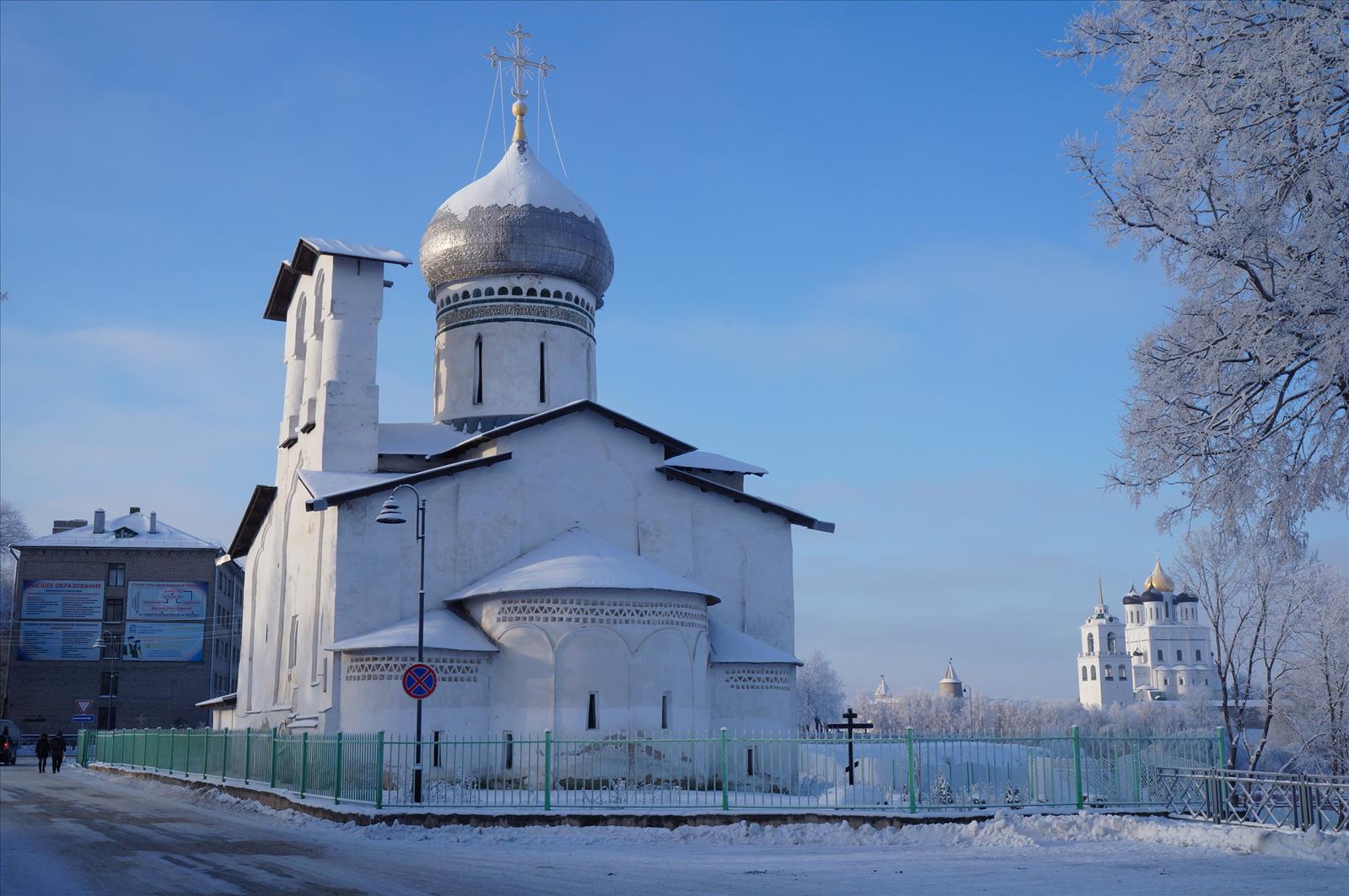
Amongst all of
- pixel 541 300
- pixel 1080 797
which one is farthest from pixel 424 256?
pixel 1080 797

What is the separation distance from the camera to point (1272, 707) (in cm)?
3103

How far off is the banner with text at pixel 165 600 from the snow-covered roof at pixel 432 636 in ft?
116

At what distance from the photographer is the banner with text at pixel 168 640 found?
51281mm

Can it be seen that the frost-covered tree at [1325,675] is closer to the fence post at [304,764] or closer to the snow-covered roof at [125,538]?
the fence post at [304,764]

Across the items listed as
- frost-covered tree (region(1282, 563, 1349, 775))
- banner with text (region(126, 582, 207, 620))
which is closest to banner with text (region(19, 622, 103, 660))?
banner with text (region(126, 582, 207, 620))

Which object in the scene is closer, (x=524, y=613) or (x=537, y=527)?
(x=524, y=613)

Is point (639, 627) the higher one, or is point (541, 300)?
point (541, 300)

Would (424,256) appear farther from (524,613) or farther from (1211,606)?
(1211,606)

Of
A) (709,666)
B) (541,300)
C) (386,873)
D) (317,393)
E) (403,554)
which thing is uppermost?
(541,300)

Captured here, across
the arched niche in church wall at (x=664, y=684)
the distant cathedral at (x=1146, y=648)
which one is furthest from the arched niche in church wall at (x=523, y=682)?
the distant cathedral at (x=1146, y=648)

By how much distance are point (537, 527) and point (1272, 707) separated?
2032 cm

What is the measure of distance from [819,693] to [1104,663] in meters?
45.6

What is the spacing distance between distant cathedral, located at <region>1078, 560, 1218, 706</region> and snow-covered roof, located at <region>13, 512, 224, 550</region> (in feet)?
278

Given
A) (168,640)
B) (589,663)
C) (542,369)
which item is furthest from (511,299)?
(168,640)
